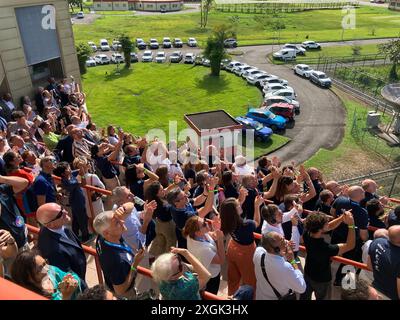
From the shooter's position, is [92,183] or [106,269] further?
[92,183]

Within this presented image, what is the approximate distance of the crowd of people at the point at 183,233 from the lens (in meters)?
4.23

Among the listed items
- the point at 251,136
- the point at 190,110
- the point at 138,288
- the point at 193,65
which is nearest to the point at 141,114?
the point at 190,110

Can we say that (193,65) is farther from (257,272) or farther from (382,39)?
(257,272)

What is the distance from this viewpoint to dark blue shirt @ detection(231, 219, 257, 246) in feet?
17.2

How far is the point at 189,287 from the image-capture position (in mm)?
3984

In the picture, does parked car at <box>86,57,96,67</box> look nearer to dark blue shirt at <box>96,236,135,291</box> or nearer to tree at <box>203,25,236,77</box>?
tree at <box>203,25,236,77</box>

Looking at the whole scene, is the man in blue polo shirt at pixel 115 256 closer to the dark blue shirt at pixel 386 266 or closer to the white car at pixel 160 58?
the dark blue shirt at pixel 386 266

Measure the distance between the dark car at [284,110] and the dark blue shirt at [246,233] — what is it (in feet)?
88.3

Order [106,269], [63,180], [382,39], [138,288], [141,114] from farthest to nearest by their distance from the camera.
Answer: [382,39] → [141,114] → [63,180] → [138,288] → [106,269]
